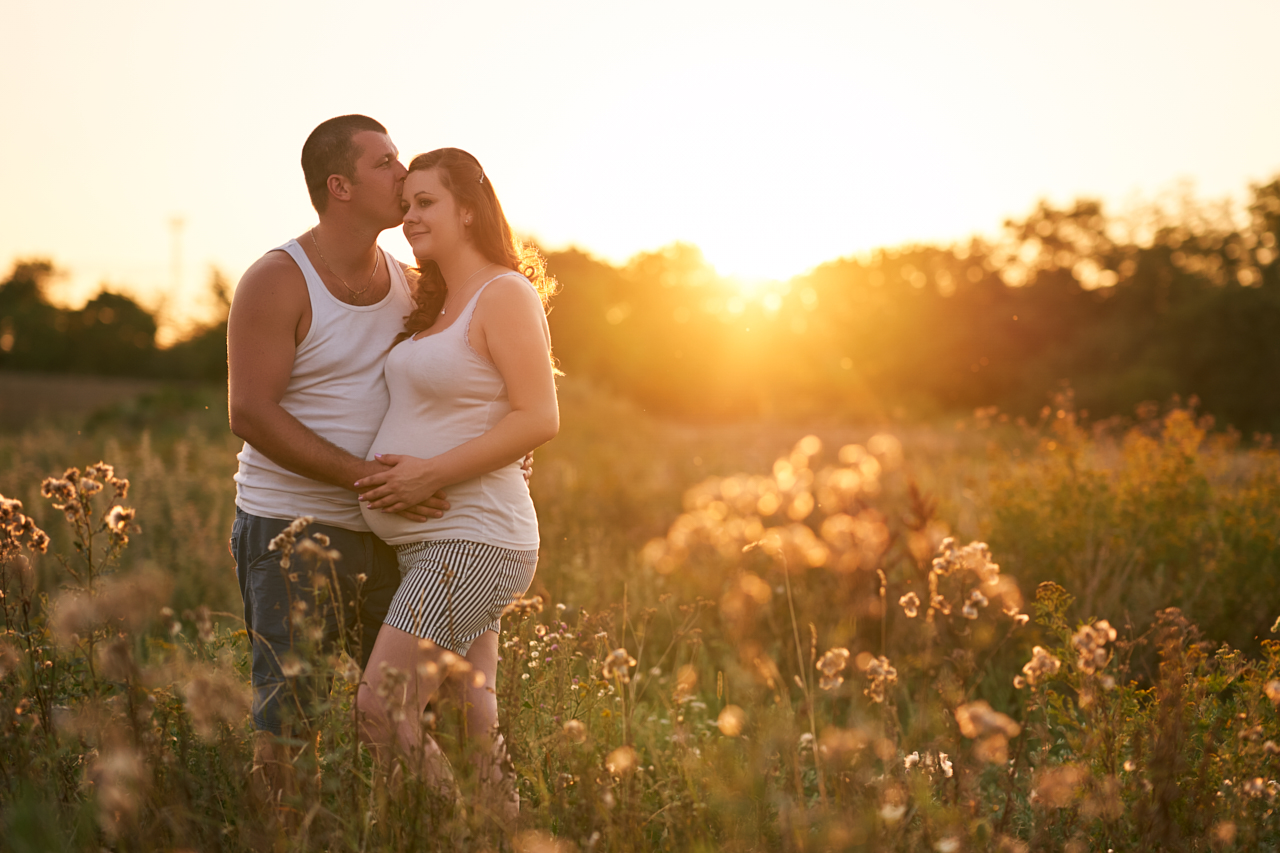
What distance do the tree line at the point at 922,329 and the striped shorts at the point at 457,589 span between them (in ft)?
83.2

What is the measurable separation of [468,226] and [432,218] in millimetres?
120

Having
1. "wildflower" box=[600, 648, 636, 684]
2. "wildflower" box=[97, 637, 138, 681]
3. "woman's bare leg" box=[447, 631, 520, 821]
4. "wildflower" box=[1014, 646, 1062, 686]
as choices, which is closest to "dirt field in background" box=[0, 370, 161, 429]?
"woman's bare leg" box=[447, 631, 520, 821]

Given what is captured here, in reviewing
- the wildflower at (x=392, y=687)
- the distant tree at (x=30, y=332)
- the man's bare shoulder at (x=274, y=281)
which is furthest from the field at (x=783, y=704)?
the distant tree at (x=30, y=332)

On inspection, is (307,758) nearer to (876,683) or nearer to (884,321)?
(876,683)

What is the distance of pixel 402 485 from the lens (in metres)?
2.64

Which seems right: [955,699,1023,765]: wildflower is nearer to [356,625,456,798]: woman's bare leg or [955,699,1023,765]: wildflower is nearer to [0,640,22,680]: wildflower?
[356,625,456,798]: woman's bare leg

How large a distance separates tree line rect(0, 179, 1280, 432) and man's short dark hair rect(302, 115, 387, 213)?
24.9 meters

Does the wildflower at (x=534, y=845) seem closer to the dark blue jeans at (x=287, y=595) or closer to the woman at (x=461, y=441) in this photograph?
the woman at (x=461, y=441)

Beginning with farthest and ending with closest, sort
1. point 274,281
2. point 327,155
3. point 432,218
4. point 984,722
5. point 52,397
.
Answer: point 52,397 → point 327,155 → point 432,218 → point 274,281 → point 984,722

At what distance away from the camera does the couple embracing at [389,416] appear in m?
2.66

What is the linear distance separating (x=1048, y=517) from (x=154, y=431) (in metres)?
16.0

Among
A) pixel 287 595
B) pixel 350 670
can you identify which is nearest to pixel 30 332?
pixel 287 595

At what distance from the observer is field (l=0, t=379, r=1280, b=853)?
2061mm

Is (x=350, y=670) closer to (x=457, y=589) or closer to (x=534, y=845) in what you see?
(x=457, y=589)
